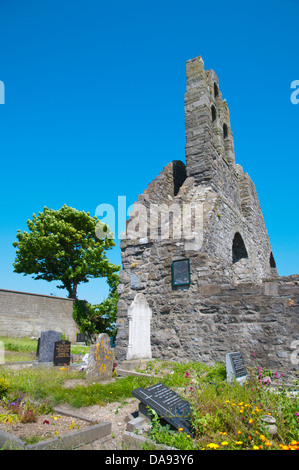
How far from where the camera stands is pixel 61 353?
32.6ft

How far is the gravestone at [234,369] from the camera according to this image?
5.42 m

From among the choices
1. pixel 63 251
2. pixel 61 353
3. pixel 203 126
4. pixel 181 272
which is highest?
pixel 203 126

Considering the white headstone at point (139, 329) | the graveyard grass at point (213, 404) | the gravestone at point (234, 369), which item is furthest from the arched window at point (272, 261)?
the gravestone at point (234, 369)

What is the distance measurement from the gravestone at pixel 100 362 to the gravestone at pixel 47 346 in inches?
161

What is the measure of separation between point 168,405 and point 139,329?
13.1ft

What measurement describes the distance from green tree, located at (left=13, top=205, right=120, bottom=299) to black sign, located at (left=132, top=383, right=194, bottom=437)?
19014 mm

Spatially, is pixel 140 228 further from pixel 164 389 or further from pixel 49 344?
pixel 164 389

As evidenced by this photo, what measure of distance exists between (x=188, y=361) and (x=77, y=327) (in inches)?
567

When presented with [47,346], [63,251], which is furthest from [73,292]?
[47,346]

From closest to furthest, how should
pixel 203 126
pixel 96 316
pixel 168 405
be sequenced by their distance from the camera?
pixel 168 405 < pixel 203 126 < pixel 96 316

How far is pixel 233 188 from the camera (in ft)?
40.9

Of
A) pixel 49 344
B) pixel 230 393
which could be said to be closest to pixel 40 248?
pixel 49 344

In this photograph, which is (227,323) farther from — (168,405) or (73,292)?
(73,292)

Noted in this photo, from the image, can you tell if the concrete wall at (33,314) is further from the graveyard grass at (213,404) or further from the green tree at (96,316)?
the graveyard grass at (213,404)
